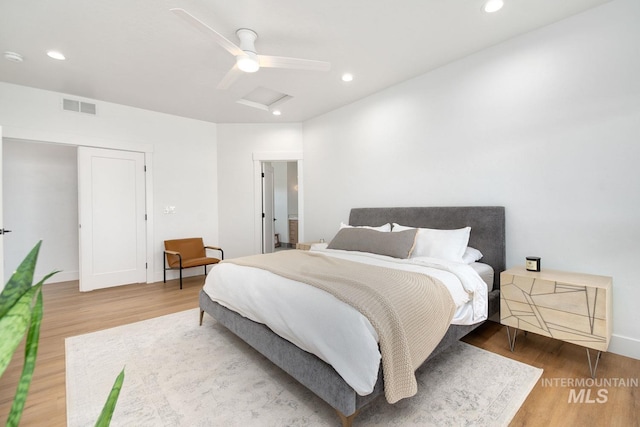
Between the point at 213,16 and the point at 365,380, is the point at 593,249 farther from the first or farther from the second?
the point at 213,16

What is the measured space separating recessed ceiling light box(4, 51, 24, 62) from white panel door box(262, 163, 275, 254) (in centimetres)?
322

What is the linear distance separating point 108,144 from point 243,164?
2.01m

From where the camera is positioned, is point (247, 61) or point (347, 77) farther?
point (347, 77)

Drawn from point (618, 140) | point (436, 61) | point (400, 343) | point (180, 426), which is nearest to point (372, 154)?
point (436, 61)

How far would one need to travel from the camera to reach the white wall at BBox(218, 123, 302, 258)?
17.2ft

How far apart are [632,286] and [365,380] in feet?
7.76

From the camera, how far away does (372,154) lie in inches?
161

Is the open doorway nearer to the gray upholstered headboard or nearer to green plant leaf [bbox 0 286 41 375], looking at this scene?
the gray upholstered headboard

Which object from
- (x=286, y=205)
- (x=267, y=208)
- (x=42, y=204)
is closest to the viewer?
(x=42, y=204)

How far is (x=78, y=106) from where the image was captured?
13.1ft

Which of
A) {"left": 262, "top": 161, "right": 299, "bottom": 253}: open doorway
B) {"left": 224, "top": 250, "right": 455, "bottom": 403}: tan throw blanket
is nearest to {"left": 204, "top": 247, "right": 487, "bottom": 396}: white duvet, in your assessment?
{"left": 224, "top": 250, "right": 455, "bottom": 403}: tan throw blanket

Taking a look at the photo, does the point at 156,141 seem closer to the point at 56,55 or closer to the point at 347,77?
the point at 56,55

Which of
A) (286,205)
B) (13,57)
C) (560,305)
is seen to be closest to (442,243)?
(560,305)

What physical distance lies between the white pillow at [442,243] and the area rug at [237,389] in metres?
0.79
